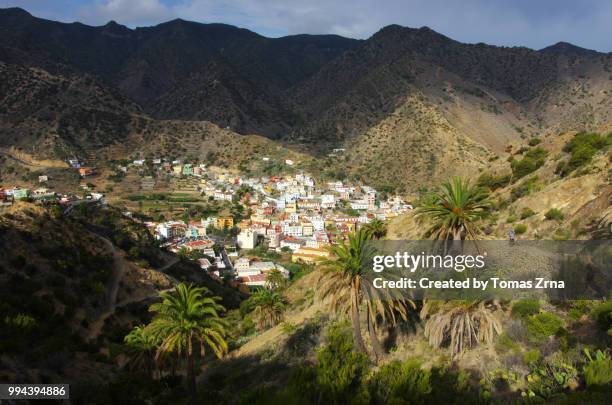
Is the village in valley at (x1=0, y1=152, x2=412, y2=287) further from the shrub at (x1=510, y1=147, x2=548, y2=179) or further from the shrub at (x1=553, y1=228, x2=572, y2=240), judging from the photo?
the shrub at (x1=553, y1=228, x2=572, y2=240)

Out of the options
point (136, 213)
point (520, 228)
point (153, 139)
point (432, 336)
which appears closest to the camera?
point (432, 336)

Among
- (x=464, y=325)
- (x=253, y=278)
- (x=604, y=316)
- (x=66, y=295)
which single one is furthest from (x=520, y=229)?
(x=253, y=278)

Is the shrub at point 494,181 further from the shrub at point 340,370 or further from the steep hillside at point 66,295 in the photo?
the shrub at point 340,370

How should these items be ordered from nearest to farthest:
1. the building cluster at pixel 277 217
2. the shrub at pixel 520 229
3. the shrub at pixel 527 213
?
1. the shrub at pixel 520 229
2. the shrub at pixel 527 213
3. the building cluster at pixel 277 217

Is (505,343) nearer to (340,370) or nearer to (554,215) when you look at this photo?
(340,370)

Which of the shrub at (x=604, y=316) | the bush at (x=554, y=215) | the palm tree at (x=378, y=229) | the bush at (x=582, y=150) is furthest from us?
the palm tree at (x=378, y=229)

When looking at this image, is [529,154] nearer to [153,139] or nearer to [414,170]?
[414,170]

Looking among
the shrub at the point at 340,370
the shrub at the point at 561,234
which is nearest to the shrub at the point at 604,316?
the shrub at the point at 340,370

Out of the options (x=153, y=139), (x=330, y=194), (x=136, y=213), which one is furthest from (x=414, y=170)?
(x=153, y=139)
